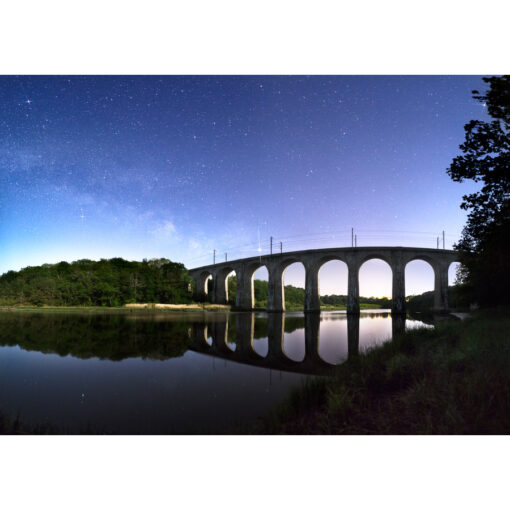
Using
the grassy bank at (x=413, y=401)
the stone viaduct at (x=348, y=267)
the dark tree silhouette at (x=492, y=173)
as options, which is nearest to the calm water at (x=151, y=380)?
the grassy bank at (x=413, y=401)

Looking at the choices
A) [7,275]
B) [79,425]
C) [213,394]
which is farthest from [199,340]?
[7,275]

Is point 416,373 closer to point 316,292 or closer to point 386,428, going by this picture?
point 386,428

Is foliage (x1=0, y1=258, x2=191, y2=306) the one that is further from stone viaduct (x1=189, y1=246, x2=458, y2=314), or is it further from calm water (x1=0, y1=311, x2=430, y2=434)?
calm water (x1=0, y1=311, x2=430, y2=434)

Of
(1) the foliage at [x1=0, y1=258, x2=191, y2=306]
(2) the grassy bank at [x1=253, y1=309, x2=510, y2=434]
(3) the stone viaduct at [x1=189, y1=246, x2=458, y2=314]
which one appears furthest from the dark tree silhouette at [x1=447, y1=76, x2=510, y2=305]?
(1) the foliage at [x1=0, y1=258, x2=191, y2=306]

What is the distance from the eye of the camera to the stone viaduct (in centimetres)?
3725

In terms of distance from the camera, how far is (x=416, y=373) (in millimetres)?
5387

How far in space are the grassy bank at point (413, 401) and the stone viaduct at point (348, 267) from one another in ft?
111

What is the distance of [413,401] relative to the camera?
405 cm

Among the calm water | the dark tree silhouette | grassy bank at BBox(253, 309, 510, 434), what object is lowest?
the calm water

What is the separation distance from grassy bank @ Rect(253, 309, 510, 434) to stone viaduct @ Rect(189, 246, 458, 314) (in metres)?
34.0

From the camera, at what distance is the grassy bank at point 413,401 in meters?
3.57

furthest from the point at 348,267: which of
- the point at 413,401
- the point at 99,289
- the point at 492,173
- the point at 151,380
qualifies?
the point at 99,289

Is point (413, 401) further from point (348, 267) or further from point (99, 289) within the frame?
point (99, 289)

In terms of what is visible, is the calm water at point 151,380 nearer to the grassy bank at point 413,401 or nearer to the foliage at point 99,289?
the grassy bank at point 413,401
